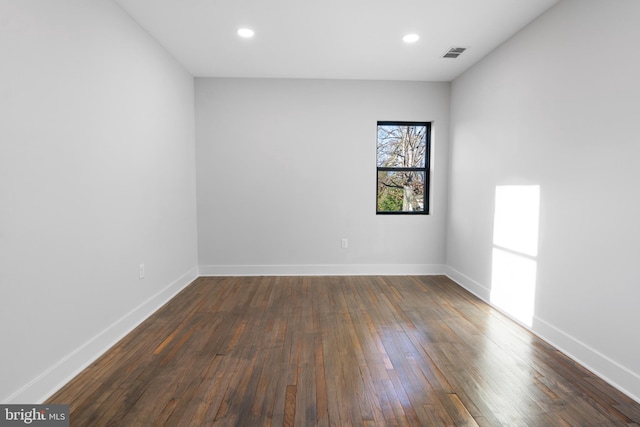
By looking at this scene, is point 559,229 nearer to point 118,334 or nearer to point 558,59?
point 558,59

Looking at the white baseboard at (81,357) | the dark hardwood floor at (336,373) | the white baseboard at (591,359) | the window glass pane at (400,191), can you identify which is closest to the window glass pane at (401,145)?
the window glass pane at (400,191)

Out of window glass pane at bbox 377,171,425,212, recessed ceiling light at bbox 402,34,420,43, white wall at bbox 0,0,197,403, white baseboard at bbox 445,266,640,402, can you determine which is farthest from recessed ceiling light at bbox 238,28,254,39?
white baseboard at bbox 445,266,640,402

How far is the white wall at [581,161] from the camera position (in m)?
1.91

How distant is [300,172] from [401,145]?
147cm

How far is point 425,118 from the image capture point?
14.3 feet

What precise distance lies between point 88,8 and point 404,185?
376 centimetres

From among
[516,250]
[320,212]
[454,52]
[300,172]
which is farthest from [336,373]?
[454,52]

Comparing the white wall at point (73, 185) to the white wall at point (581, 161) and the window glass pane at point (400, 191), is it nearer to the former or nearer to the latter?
the window glass pane at point (400, 191)

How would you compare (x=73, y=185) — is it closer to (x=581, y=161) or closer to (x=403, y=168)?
(x=581, y=161)

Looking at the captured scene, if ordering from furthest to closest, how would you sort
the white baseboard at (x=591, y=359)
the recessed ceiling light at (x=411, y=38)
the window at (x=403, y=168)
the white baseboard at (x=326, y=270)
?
the window at (x=403, y=168) < the white baseboard at (x=326, y=270) < the recessed ceiling light at (x=411, y=38) < the white baseboard at (x=591, y=359)

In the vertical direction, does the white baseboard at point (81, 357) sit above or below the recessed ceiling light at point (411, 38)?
below

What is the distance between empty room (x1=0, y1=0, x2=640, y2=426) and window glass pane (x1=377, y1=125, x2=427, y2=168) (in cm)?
4

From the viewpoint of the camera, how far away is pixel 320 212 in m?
4.37

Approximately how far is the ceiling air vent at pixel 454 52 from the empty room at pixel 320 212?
50mm
